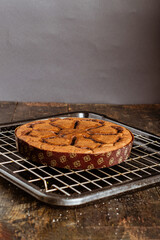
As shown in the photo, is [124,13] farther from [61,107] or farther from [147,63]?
[61,107]

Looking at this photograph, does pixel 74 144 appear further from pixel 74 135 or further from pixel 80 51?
pixel 80 51

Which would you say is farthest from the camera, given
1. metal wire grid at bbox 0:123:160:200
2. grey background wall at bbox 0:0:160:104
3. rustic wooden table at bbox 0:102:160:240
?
grey background wall at bbox 0:0:160:104

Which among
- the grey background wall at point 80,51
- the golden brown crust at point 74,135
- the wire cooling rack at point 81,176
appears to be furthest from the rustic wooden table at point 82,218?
the grey background wall at point 80,51

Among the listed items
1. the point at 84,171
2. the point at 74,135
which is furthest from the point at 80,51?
the point at 84,171

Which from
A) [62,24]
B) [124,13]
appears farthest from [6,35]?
[124,13]

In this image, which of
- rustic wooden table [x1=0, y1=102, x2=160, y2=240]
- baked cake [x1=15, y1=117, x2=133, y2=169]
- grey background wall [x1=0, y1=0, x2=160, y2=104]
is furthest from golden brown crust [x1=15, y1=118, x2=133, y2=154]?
grey background wall [x1=0, y1=0, x2=160, y2=104]

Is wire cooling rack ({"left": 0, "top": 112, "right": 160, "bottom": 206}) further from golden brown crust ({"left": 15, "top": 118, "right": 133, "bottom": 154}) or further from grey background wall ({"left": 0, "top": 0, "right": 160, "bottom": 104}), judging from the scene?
grey background wall ({"left": 0, "top": 0, "right": 160, "bottom": 104})

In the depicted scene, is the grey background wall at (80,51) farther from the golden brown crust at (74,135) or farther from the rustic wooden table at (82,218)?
the rustic wooden table at (82,218)
